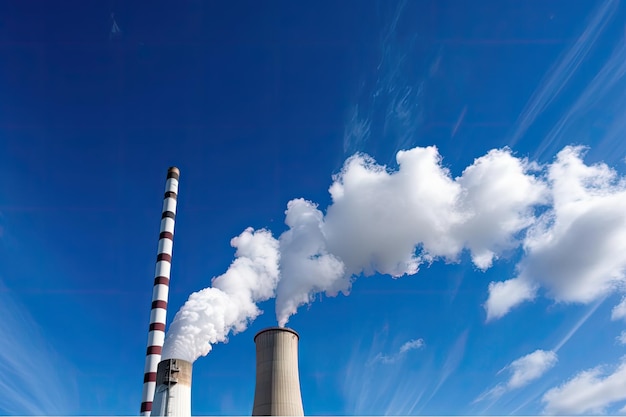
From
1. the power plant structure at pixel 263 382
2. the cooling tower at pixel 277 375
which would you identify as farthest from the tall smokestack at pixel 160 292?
the cooling tower at pixel 277 375

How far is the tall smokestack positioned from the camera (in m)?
24.7

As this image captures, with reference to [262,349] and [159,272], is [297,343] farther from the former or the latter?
[159,272]

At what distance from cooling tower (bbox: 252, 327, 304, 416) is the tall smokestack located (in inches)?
262

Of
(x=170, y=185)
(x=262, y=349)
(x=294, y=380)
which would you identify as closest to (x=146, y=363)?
(x=262, y=349)

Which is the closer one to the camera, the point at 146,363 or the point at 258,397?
the point at 258,397

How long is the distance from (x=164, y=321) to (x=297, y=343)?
29.2ft

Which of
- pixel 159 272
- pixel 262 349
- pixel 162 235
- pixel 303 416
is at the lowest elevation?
pixel 303 416

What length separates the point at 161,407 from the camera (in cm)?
2098

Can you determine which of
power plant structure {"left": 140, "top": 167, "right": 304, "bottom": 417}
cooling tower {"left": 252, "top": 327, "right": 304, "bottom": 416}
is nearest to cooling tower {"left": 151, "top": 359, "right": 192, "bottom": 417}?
power plant structure {"left": 140, "top": 167, "right": 304, "bottom": 417}

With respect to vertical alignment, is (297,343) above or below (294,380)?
above

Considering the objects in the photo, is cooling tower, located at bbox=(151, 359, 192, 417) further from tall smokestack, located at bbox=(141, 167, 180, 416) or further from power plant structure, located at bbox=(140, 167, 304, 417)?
tall smokestack, located at bbox=(141, 167, 180, 416)

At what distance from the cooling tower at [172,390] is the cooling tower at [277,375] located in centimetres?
329

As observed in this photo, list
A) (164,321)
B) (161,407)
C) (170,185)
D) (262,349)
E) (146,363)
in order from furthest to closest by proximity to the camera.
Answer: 1. (170,185)
2. (164,321)
3. (146,363)
4. (262,349)
5. (161,407)

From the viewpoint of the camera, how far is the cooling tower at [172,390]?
827 inches
